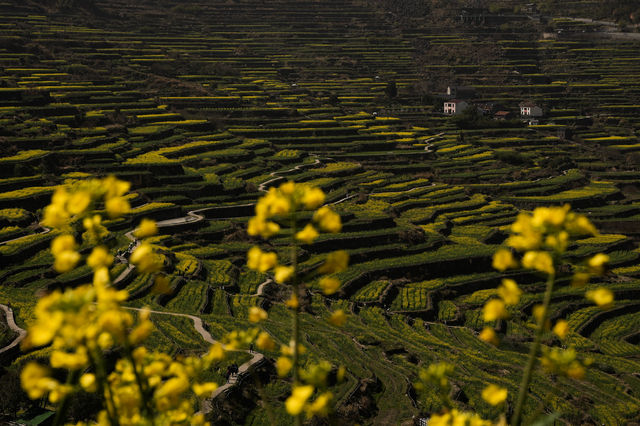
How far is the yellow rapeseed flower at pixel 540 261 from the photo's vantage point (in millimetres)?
2156

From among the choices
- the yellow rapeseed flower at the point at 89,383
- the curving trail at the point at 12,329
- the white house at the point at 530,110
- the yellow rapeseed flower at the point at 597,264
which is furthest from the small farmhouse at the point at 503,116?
the yellow rapeseed flower at the point at 89,383

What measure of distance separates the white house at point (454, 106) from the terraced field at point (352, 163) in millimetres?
2281

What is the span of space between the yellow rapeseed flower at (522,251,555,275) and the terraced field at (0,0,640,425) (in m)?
0.53

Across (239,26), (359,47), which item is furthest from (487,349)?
(239,26)

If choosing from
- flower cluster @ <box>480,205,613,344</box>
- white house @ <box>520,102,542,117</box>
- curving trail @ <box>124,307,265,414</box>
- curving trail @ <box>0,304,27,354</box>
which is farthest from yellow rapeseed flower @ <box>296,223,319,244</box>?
white house @ <box>520,102,542,117</box>

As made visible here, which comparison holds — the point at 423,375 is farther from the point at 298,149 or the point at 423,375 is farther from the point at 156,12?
the point at 156,12

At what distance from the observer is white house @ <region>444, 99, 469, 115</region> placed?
6925 cm

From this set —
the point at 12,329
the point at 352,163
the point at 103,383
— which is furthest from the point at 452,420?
the point at 352,163

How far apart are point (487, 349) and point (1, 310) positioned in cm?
1800

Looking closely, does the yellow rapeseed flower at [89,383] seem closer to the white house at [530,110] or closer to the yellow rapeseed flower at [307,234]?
the yellow rapeseed flower at [307,234]

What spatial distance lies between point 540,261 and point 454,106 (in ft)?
228

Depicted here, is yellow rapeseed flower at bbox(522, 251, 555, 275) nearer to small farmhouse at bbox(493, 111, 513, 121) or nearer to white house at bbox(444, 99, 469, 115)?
small farmhouse at bbox(493, 111, 513, 121)

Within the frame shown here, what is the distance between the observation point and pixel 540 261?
2.20 m

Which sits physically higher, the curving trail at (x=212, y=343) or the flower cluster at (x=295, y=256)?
the flower cluster at (x=295, y=256)
